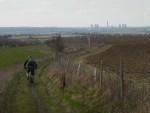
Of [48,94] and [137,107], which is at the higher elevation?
[137,107]

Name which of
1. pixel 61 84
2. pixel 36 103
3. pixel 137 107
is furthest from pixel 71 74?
pixel 137 107

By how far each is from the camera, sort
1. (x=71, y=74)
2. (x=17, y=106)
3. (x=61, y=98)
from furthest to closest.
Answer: (x=71, y=74)
(x=61, y=98)
(x=17, y=106)

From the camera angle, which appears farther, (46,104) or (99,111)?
(46,104)

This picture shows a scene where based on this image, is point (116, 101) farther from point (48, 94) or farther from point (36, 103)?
point (48, 94)

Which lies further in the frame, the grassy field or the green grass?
the green grass

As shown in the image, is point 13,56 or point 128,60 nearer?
point 128,60

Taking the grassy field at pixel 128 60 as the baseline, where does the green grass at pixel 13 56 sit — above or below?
below

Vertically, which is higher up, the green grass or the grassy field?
the grassy field

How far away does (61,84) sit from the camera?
25.2 m

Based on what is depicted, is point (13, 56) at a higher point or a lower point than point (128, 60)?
lower

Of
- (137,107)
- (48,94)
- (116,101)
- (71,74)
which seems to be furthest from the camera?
(71,74)

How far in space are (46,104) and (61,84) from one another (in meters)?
5.18

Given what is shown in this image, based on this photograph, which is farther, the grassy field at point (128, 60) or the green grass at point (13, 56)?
the green grass at point (13, 56)

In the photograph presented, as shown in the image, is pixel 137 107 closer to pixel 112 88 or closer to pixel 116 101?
pixel 116 101
